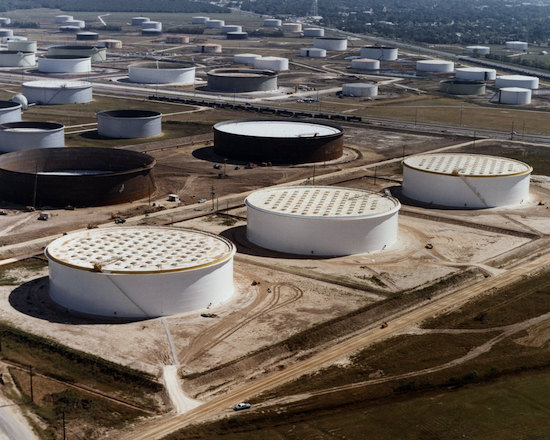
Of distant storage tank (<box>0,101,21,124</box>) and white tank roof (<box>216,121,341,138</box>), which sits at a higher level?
white tank roof (<box>216,121,341,138</box>)

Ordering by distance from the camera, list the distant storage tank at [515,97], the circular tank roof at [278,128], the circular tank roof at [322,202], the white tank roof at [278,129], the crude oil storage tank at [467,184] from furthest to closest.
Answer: the distant storage tank at [515,97] → the white tank roof at [278,129] → the circular tank roof at [278,128] → the crude oil storage tank at [467,184] → the circular tank roof at [322,202]

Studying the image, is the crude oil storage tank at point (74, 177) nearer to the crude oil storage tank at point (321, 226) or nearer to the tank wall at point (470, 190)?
the crude oil storage tank at point (321, 226)

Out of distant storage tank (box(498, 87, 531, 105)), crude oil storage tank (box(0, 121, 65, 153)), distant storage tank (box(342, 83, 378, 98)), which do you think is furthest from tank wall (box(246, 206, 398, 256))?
distant storage tank (box(498, 87, 531, 105))

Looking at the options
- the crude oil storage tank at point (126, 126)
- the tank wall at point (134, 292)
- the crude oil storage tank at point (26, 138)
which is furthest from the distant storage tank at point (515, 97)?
the tank wall at point (134, 292)

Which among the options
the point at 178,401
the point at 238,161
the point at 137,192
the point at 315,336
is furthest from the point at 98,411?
the point at 238,161

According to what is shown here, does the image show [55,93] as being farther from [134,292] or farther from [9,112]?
[134,292]

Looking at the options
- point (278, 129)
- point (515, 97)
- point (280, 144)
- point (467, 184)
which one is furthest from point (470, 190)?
point (515, 97)

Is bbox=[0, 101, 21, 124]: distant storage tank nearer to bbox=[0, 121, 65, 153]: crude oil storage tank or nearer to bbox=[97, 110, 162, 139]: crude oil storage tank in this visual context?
bbox=[97, 110, 162, 139]: crude oil storage tank
